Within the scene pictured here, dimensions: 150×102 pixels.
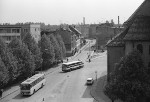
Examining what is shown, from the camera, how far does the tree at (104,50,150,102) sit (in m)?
34.5

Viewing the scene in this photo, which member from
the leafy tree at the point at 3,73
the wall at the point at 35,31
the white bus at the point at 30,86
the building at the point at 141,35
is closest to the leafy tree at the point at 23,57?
the white bus at the point at 30,86

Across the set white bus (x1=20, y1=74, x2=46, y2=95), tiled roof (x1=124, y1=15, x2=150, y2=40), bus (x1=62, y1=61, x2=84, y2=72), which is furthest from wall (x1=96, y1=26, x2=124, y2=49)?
tiled roof (x1=124, y1=15, x2=150, y2=40)

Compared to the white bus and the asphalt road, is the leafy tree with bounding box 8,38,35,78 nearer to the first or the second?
the asphalt road

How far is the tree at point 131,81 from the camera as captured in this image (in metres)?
34.5

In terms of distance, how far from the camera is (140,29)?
4166 cm

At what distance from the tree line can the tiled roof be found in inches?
863

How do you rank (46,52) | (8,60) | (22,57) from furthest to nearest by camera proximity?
1. (46,52)
2. (22,57)
3. (8,60)

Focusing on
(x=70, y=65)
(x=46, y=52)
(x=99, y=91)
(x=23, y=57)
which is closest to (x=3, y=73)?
(x=23, y=57)

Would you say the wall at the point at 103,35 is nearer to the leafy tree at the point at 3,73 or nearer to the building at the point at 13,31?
the building at the point at 13,31

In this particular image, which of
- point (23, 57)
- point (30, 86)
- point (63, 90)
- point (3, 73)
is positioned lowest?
point (63, 90)

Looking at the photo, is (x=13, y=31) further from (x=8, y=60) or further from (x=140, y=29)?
(x=140, y=29)

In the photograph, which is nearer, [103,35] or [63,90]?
[63,90]

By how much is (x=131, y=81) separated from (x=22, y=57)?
96.7 ft

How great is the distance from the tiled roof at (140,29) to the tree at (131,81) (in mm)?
5663
